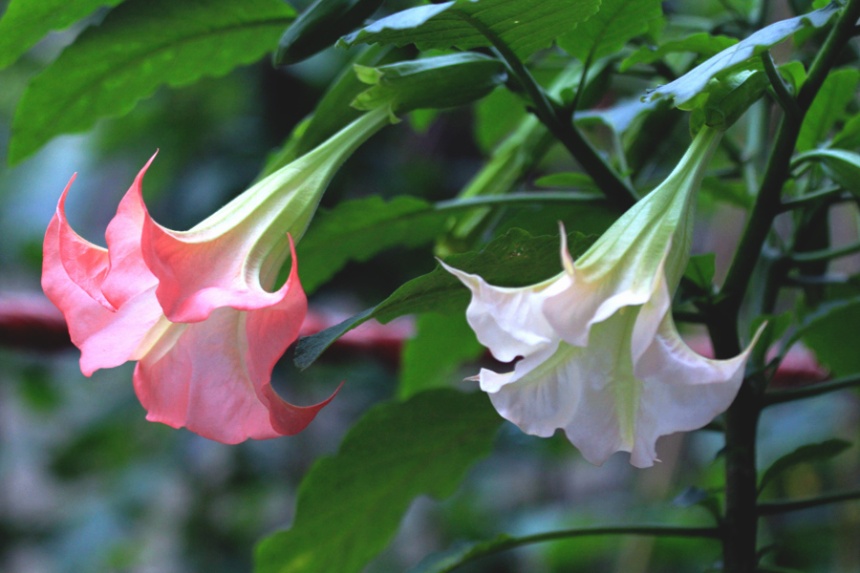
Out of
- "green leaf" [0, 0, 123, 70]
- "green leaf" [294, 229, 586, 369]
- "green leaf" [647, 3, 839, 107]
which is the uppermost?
"green leaf" [0, 0, 123, 70]

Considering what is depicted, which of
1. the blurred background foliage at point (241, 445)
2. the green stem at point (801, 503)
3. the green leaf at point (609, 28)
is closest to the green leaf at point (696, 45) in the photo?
the green leaf at point (609, 28)

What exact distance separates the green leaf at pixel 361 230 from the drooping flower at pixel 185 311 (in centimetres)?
20

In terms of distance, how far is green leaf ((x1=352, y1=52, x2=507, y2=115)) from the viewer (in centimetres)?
35

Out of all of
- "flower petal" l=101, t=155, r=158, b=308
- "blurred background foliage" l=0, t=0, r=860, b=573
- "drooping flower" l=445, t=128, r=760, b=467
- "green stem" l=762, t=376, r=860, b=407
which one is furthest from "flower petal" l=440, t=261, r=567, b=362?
"blurred background foliage" l=0, t=0, r=860, b=573

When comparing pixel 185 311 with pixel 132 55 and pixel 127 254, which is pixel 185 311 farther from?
pixel 132 55

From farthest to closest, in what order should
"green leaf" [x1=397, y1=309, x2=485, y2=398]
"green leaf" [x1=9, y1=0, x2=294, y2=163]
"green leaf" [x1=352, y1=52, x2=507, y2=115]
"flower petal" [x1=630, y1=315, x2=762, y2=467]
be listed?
"green leaf" [x1=397, y1=309, x2=485, y2=398]
"green leaf" [x1=9, y1=0, x2=294, y2=163]
"green leaf" [x1=352, y1=52, x2=507, y2=115]
"flower petal" [x1=630, y1=315, x2=762, y2=467]

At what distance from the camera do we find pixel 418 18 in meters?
0.29

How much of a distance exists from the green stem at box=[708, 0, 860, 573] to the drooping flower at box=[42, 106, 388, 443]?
201 mm

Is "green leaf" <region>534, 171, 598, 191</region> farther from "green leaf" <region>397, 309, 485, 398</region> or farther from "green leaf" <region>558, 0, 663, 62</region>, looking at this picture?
"green leaf" <region>397, 309, 485, 398</region>

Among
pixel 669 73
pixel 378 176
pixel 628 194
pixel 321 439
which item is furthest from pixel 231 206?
pixel 321 439

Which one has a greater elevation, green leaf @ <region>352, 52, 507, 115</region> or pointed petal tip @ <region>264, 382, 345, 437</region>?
green leaf @ <region>352, 52, 507, 115</region>

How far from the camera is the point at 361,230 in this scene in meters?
0.54

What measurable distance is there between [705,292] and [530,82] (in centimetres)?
13

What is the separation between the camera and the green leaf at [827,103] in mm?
451
